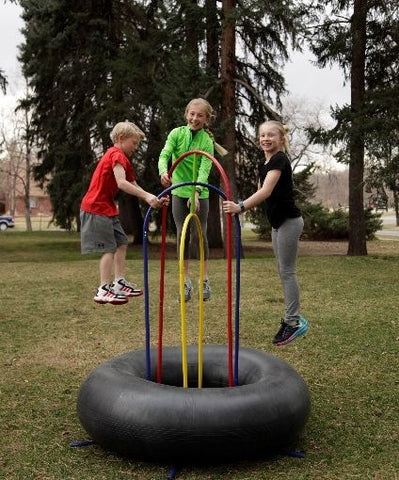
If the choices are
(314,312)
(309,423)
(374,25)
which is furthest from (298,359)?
(374,25)

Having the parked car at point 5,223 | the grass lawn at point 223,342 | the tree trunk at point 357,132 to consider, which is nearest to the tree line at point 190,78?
the tree trunk at point 357,132

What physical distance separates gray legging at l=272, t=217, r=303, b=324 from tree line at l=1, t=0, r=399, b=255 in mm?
10420

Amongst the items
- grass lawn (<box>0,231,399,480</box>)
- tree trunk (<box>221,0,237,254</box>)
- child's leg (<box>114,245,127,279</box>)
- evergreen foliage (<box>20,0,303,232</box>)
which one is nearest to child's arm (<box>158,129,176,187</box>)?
child's leg (<box>114,245,127,279</box>)

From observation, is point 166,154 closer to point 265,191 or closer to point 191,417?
point 265,191

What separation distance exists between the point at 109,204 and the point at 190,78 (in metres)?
11.2

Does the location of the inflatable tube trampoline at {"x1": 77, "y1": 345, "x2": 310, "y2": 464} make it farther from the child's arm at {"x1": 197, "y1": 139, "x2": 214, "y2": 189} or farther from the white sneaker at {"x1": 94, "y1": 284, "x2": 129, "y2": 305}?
the child's arm at {"x1": 197, "y1": 139, "x2": 214, "y2": 189}

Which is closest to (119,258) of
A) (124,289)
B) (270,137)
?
(124,289)

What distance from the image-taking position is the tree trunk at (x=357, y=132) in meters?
14.9

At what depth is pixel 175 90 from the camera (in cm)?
1502

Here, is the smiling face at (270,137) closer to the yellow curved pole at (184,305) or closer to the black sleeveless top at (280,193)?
the black sleeveless top at (280,193)

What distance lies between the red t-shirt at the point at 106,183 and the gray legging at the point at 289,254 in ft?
4.29

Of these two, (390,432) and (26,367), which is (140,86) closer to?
(26,367)

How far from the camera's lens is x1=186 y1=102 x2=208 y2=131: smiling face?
4871mm

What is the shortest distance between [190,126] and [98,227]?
46.0 inches
